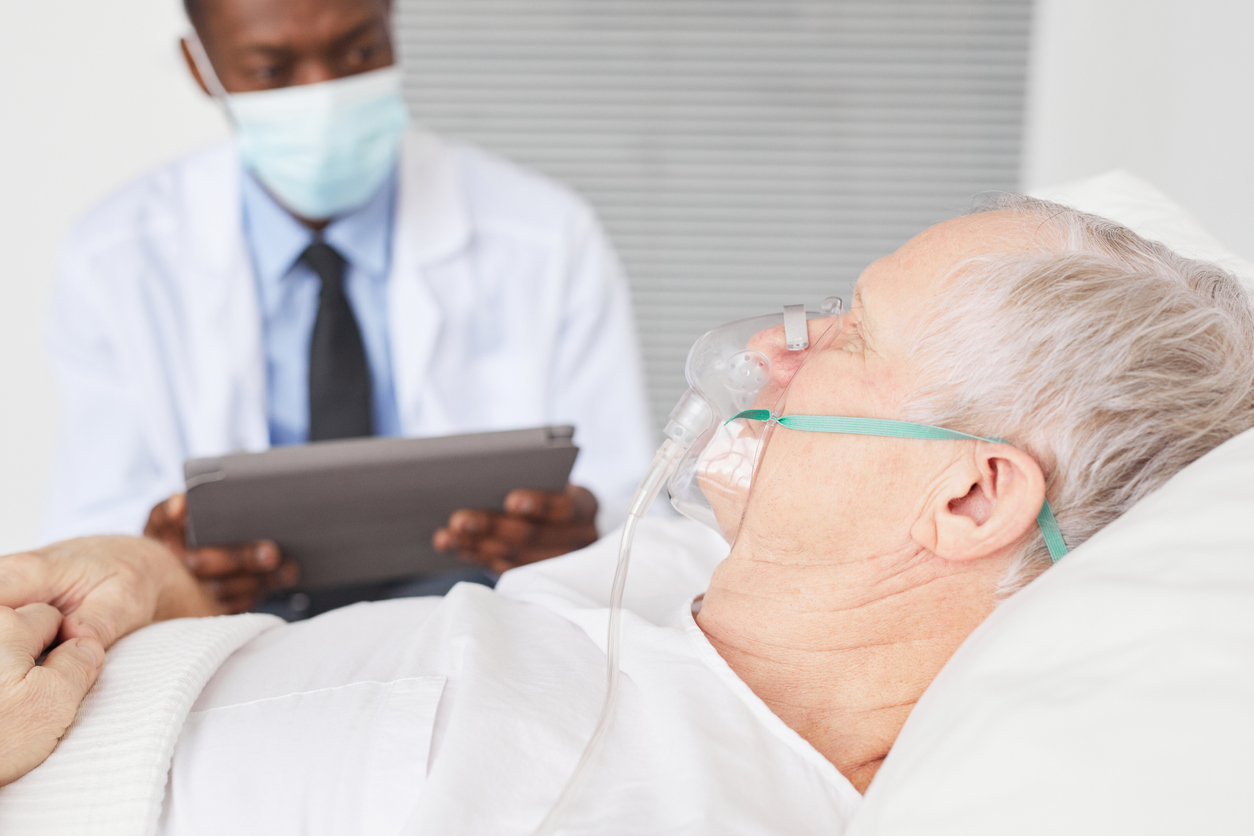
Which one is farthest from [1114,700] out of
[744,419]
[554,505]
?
[554,505]

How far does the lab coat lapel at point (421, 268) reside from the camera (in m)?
1.77

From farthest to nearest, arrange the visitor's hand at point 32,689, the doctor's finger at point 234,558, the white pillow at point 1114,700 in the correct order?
the doctor's finger at point 234,558, the visitor's hand at point 32,689, the white pillow at point 1114,700

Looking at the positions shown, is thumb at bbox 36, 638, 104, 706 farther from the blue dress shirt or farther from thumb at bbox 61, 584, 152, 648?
the blue dress shirt

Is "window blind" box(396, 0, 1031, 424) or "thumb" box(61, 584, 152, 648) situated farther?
"window blind" box(396, 0, 1031, 424)

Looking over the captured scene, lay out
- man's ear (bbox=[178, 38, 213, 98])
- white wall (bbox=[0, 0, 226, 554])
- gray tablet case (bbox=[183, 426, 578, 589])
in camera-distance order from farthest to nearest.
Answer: white wall (bbox=[0, 0, 226, 554]) → man's ear (bbox=[178, 38, 213, 98]) → gray tablet case (bbox=[183, 426, 578, 589])

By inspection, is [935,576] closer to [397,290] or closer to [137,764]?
[137,764]

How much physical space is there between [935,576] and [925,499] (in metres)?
0.08

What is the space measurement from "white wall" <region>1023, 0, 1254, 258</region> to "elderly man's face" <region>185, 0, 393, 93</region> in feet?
5.10

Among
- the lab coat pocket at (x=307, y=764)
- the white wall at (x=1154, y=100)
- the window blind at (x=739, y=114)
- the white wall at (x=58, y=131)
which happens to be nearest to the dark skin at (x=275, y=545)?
the lab coat pocket at (x=307, y=764)

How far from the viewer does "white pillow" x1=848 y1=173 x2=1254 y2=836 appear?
1.75 feet

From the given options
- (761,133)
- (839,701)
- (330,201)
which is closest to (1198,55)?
(761,133)

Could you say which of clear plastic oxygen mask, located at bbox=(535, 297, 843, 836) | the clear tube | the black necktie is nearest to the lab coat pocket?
the clear tube

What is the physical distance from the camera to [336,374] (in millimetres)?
1694

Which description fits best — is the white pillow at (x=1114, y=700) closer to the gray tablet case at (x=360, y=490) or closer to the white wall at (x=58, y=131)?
the gray tablet case at (x=360, y=490)
